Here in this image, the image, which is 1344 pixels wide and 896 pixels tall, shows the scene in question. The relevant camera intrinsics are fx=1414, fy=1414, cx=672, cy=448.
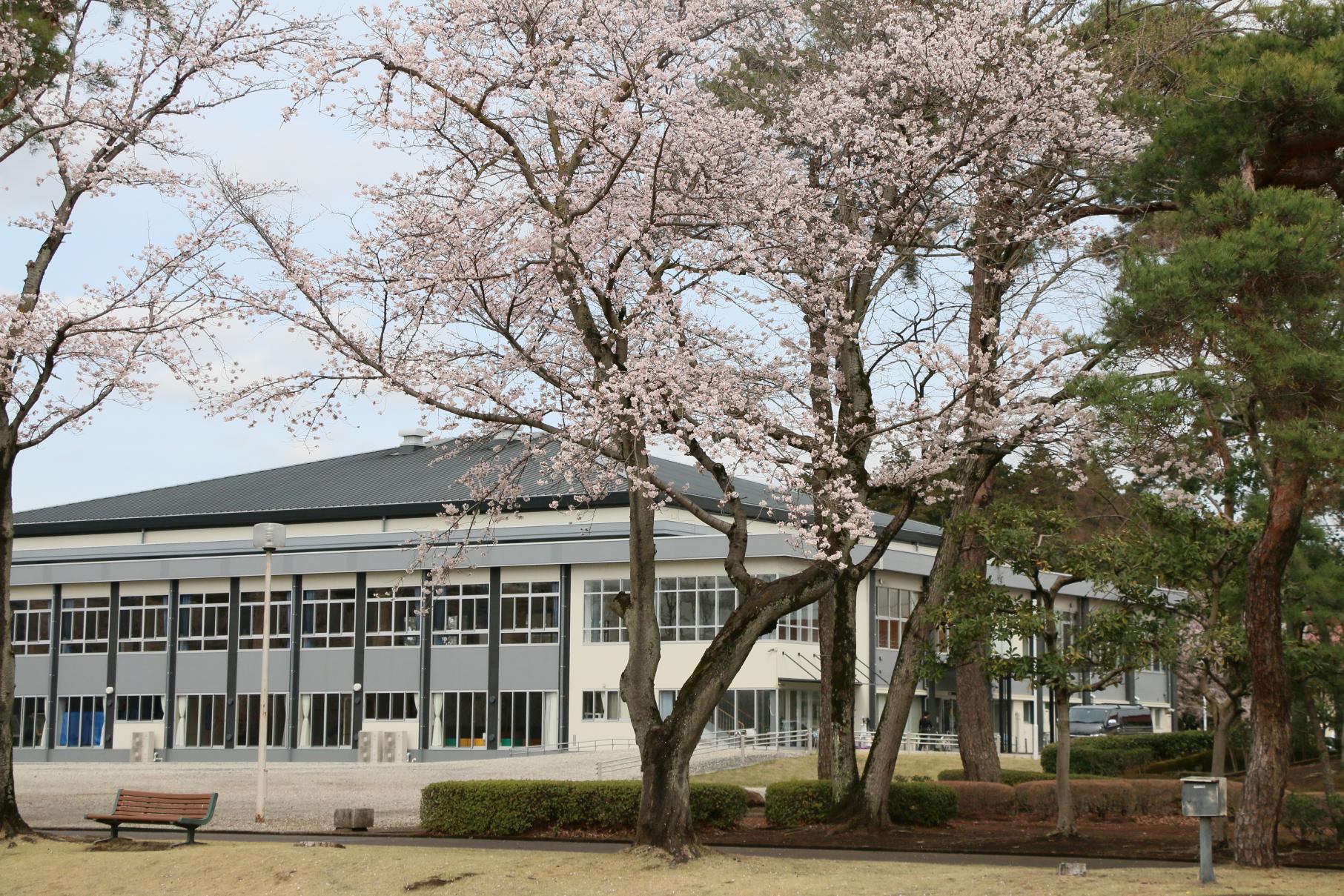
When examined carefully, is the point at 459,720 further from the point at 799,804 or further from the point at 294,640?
the point at 799,804

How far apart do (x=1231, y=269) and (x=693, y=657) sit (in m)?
31.1

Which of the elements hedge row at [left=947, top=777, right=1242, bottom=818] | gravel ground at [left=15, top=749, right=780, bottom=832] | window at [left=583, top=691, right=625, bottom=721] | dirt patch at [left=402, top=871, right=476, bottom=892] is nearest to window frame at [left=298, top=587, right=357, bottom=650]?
gravel ground at [left=15, top=749, right=780, bottom=832]

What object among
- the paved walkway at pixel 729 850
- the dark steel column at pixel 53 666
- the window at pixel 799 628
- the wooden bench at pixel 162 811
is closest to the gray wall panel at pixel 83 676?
the dark steel column at pixel 53 666

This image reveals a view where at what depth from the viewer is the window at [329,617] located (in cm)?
4672

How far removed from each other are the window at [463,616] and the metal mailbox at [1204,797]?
112 ft

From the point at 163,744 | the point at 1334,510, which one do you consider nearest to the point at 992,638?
the point at 1334,510

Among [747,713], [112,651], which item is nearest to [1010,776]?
[747,713]

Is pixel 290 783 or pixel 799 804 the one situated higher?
pixel 799 804

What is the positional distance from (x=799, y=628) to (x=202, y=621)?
2081 centimetres

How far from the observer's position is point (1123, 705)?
51.3 meters

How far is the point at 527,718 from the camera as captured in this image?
44.0m

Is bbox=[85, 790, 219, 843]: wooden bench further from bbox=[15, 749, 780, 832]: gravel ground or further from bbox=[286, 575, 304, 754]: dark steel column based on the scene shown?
bbox=[286, 575, 304, 754]: dark steel column

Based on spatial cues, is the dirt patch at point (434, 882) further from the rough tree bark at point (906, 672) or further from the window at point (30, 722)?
the window at point (30, 722)

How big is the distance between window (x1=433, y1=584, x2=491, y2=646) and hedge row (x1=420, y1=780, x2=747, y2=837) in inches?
997
